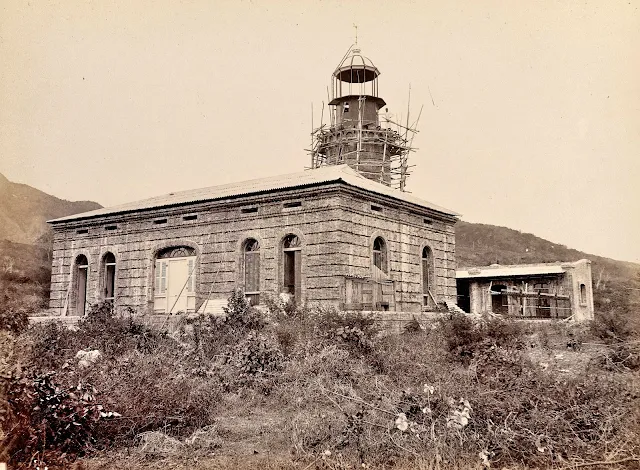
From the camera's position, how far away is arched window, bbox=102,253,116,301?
20672mm

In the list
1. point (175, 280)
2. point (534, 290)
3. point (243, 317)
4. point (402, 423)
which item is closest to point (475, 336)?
point (243, 317)

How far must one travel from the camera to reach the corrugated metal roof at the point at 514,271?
23.9m

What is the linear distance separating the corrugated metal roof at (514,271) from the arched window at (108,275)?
626 inches

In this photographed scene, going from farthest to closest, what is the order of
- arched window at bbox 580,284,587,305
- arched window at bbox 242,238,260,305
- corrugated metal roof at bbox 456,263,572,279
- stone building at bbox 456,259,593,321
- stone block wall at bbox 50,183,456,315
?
1. arched window at bbox 580,284,587,305
2. corrugated metal roof at bbox 456,263,572,279
3. stone building at bbox 456,259,593,321
4. arched window at bbox 242,238,260,305
5. stone block wall at bbox 50,183,456,315

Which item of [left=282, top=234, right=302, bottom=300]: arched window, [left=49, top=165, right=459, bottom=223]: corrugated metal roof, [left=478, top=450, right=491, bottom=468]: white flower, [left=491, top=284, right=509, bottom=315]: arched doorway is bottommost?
[left=478, top=450, right=491, bottom=468]: white flower

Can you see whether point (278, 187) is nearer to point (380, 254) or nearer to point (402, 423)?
point (380, 254)

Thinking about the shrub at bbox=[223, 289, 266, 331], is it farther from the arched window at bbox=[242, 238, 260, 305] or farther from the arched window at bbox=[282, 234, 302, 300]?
the arched window at bbox=[242, 238, 260, 305]

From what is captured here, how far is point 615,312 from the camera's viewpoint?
1393 centimetres

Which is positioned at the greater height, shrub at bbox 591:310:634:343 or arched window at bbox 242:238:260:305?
arched window at bbox 242:238:260:305

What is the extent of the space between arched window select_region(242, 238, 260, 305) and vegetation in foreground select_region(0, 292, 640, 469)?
6532 mm

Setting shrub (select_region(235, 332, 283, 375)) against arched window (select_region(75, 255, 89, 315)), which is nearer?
shrub (select_region(235, 332, 283, 375))

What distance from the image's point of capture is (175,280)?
18766 mm

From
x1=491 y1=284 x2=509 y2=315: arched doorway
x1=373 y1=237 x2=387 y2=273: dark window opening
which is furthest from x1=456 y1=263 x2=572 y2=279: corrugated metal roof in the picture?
x1=373 y1=237 x2=387 y2=273: dark window opening

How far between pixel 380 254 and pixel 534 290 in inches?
416
